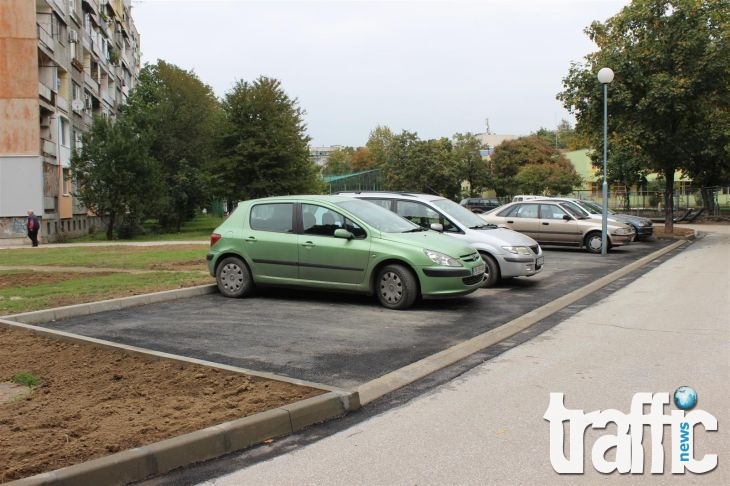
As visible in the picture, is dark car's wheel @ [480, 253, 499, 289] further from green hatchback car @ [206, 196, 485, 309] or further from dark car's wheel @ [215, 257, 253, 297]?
dark car's wheel @ [215, 257, 253, 297]

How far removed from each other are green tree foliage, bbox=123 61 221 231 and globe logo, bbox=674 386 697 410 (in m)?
33.7

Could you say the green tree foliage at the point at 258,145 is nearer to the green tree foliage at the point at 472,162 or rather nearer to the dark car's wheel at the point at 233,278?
the dark car's wheel at the point at 233,278

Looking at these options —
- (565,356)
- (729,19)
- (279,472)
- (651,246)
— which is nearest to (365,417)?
(279,472)

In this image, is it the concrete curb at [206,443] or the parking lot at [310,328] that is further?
the parking lot at [310,328]

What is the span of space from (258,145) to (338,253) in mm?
28227

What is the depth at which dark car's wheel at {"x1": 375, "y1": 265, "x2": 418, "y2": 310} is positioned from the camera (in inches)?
368

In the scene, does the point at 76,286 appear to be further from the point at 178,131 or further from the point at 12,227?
the point at 178,131

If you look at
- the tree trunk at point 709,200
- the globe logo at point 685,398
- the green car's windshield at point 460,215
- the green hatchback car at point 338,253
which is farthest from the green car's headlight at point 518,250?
the tree trunk at point 709,200

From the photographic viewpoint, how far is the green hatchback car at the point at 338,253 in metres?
9.37

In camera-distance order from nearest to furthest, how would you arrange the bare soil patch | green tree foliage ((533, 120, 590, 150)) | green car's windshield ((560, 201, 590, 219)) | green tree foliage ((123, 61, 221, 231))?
the bare soil patch
green car's windshield ((560, 201, 590, 219))
green tree foliage ((123, 61, 221, 231))
green tree foliage ((533, 120, 590, 150))

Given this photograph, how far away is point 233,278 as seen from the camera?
1075 centimetres

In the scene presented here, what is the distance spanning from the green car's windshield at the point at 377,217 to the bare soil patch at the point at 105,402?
456cm

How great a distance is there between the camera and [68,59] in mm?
38062

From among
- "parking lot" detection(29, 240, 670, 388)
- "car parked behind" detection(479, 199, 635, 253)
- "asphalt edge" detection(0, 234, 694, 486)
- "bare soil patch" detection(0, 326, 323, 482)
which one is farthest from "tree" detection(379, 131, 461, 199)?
"bare soil patch" detection(0, 326, 323, 482)
